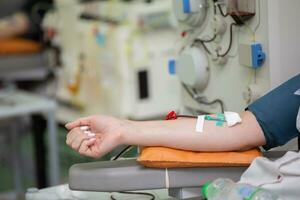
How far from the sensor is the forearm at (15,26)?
14.1 feet

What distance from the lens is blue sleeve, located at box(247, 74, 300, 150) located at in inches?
57.2

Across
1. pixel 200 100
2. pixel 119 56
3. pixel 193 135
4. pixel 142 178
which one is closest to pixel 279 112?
pixel 193 135

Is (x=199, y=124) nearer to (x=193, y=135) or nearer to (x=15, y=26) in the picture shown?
(x=193, y=135)

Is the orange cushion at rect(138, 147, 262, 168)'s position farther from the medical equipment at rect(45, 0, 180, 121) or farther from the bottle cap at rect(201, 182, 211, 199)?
the medical equipment at rect(45, 0, 180, 121)

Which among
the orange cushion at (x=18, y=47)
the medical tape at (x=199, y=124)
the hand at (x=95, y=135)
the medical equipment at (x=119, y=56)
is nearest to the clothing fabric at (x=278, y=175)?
the medical tape at (x=199, y=124)

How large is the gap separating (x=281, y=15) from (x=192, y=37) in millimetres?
524

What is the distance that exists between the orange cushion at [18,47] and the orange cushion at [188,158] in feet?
9.42

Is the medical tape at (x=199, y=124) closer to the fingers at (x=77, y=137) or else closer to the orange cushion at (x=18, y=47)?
the fingers at (x=77, y=137)

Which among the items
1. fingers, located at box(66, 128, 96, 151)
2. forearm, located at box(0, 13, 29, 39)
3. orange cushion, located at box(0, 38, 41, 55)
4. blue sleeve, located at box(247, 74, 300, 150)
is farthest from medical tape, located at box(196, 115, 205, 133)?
forearm, located at box(0, 13, 29, 39)

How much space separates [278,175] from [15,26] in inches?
133

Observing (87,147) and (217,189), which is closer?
(217,189)

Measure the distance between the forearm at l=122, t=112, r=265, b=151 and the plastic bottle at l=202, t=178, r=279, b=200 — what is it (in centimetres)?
12

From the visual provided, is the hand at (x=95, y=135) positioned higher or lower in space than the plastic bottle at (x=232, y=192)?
higher

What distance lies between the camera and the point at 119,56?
3643mm
